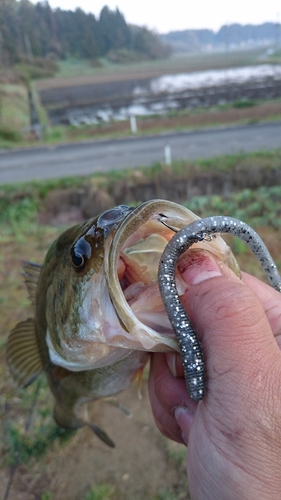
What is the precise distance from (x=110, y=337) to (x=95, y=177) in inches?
534

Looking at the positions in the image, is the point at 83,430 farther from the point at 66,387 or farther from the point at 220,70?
the point at 220,70

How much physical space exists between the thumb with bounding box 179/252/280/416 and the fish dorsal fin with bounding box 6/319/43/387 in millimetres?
1583

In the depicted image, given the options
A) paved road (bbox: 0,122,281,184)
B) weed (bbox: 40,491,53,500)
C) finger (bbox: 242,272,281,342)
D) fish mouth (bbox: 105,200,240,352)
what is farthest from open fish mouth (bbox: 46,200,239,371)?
paved road (bbox: 0,122,281,184)

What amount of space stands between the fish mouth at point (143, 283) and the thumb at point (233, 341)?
15 cm

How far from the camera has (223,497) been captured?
1.21m

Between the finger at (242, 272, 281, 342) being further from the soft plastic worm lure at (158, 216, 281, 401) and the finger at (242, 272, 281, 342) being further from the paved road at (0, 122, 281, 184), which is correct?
the paved road at (0, 122, 281, 184)

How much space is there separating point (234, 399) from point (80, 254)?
800 millimetres

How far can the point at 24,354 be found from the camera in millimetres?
2561

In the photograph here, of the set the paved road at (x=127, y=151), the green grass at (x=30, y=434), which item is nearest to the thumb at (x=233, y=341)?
the green grass at (x=30, y=434)

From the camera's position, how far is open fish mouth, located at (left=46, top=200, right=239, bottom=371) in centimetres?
128

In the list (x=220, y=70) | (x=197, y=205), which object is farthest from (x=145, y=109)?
(x=220, y=70)

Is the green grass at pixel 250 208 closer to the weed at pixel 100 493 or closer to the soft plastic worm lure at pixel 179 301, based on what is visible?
the weed at pixel 100 493

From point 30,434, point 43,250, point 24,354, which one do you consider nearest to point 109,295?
point 24,354

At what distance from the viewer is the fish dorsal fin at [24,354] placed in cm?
254
